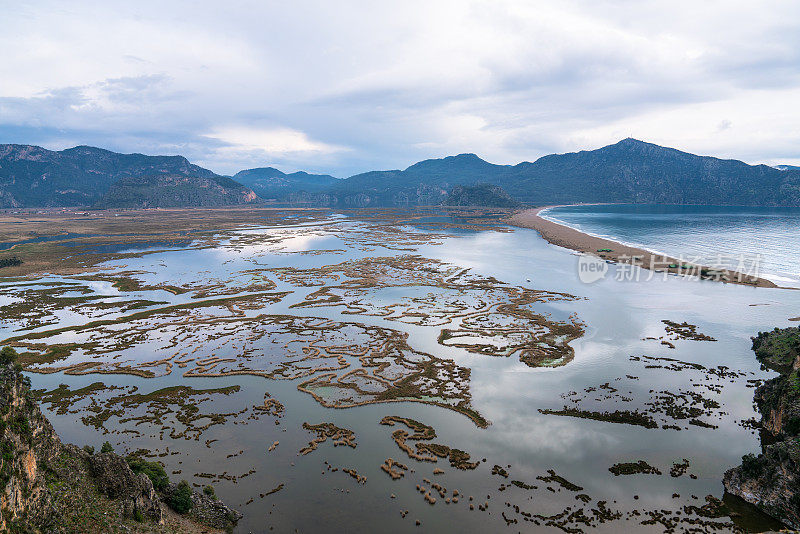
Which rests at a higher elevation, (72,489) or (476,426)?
(72,489)

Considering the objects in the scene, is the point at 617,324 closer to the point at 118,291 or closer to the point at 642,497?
the point at 642,497

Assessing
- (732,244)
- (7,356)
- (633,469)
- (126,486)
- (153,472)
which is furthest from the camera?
(732,244)

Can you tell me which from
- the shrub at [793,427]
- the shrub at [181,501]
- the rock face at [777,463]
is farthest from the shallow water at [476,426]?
the shrub at [793,427]

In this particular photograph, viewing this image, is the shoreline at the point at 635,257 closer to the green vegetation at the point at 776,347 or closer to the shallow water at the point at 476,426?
the shallow water at the point at 476,426

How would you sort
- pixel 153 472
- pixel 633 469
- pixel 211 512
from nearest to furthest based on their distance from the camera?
pixel 211 512, pixel 153 472, pixel 633 469

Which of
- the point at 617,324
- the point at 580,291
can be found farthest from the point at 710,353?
the point at 580,291

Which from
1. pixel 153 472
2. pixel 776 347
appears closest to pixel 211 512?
pixel 153 472

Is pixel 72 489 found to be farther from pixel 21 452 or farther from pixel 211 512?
pixel 211 512
